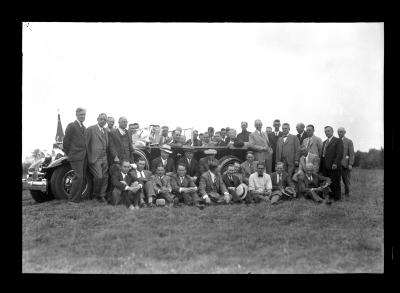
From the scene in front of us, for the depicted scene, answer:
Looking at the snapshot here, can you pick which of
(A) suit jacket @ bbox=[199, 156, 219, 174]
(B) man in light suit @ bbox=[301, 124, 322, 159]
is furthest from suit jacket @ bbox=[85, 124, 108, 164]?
(B) man in light suit @ bbox=[301, 124, 322, 159]

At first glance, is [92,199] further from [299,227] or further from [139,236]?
[299,227]

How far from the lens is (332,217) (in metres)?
8.50

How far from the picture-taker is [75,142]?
8523mm

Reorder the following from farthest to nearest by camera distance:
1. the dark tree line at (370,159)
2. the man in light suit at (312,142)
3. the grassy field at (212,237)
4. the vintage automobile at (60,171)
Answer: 1. the man in light suit at (312,142)
2. the vintage automobile at (60,171)
3. the dark tree line at (370,159)
4. the grassy field at (212,237)

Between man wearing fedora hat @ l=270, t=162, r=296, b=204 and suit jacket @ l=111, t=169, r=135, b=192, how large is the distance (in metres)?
2.22

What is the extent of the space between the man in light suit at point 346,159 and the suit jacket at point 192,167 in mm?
2298

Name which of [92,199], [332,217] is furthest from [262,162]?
[92,199]

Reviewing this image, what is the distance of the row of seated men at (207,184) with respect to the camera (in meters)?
8.57

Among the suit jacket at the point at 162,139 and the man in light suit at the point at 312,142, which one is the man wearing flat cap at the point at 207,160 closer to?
the suit jacket at the point at 162,139

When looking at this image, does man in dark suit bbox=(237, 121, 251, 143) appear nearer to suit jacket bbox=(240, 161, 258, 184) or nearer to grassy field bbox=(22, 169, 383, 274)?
suit jacket bbox=(240, 161, 258, 184)

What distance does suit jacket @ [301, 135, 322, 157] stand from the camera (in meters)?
8.62

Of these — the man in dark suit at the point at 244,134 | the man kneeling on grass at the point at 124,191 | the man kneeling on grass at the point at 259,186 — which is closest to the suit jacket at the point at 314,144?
the man kneeling on grass at the point at 259,186

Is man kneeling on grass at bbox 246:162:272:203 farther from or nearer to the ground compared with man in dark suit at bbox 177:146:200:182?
nearer to the ground
